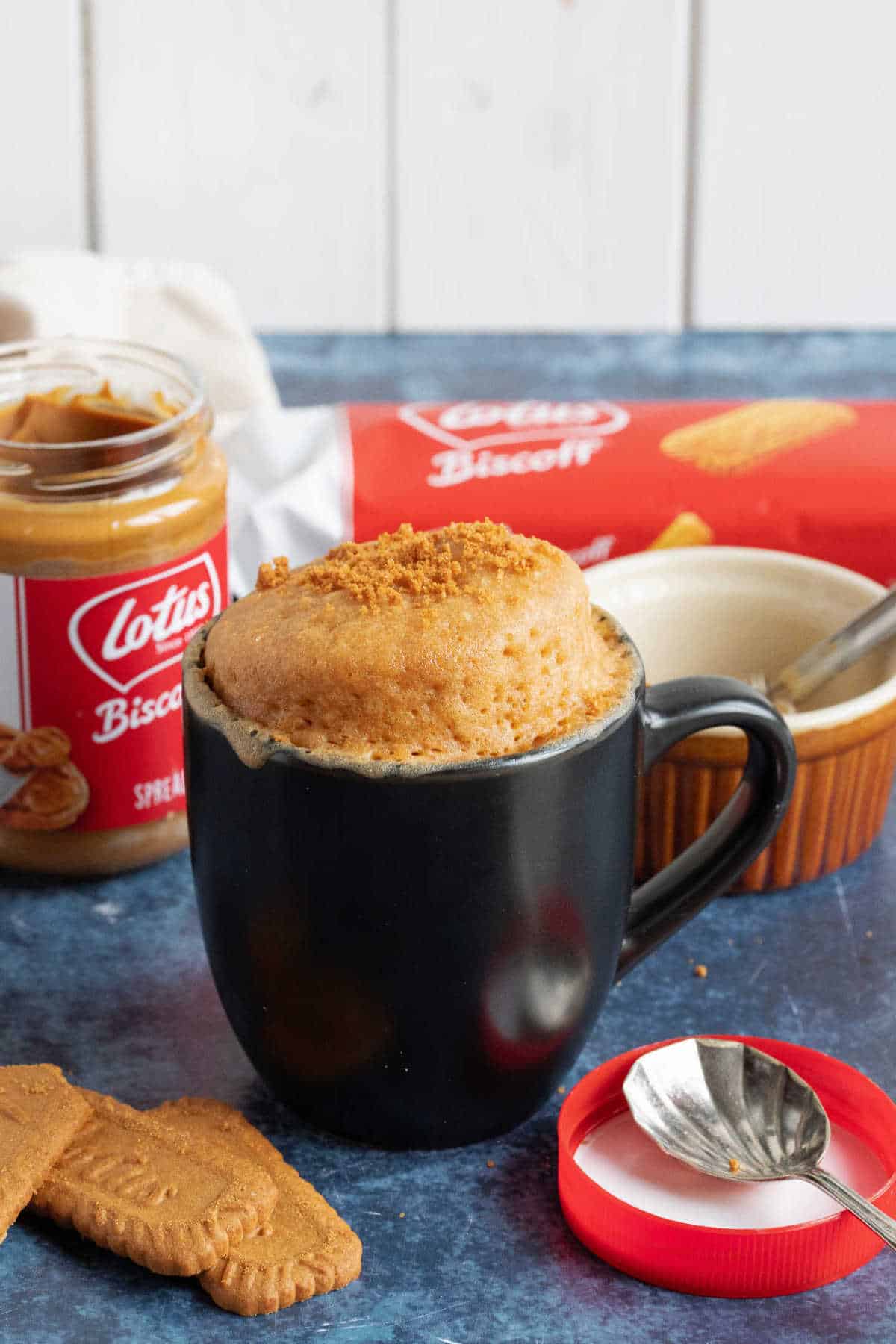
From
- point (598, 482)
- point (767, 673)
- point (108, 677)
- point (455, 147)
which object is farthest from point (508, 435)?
point (455, 147)

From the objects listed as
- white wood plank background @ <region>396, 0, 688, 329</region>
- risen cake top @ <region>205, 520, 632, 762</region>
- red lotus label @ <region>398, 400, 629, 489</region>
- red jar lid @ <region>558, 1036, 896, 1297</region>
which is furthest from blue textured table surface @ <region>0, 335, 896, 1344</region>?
white wood plank background @ <region>396, 0, 688, 329</region>

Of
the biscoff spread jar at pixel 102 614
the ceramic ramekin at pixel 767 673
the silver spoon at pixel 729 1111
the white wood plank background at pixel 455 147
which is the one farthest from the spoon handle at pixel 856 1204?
the white wood plank background at pixel 455 147

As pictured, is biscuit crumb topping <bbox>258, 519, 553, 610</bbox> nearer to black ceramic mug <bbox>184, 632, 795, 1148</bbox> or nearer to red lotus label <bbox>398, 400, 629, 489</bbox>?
black ceramic mug <bbox>184, 632, 795, 1148</bbox>

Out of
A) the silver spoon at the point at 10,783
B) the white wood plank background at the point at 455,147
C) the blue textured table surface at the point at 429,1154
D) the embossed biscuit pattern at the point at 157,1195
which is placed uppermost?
the white wood plank background at the point at 455,147

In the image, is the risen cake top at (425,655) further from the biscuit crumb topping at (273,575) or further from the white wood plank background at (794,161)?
the white wood plank background at (794,161)

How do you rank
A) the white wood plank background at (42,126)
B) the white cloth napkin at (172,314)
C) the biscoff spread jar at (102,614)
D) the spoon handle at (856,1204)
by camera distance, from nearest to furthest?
the spoon handle at (856,1204)
the biscoff spread jar at (102,614)
the white cloth napkin at (172,314)
the white wood plank background at (42,126)

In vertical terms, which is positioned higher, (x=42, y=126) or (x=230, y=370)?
(x=42, y=126)

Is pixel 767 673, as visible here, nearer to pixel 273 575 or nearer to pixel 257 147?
pixel 273 575
